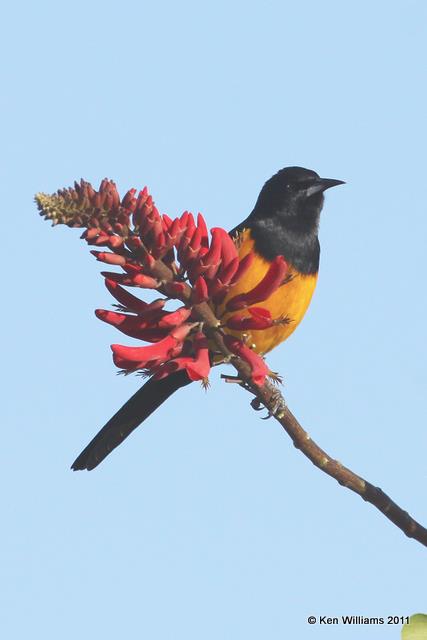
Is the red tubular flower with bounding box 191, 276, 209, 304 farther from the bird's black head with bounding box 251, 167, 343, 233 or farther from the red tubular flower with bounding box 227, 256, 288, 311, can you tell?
the bird's black head with bounding box 251, 167, 343, 233

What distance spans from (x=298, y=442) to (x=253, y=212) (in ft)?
13.3

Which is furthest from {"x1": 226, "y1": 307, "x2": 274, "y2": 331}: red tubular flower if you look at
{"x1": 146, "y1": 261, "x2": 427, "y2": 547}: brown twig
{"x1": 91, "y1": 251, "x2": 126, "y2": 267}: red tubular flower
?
{"x1": 91, "y1": 251, "x2": 126, "y2": 267}: red tubular flower

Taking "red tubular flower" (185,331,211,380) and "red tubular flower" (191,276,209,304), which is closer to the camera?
"red tubular flower" (191,276,209,304)

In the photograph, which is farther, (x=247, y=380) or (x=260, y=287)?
(x=260, y=287)

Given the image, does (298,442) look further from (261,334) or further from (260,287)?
(261,334)

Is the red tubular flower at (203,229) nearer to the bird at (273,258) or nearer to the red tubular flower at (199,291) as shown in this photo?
the red tubular flower at (199,291)

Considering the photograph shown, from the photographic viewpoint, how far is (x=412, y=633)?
8.65ft

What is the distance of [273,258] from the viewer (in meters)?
6.37

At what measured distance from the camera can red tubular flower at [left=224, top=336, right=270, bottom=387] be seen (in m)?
3.34

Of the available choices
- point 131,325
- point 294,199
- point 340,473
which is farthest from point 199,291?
point 294,199

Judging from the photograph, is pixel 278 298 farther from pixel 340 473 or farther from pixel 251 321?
pixel 340 473

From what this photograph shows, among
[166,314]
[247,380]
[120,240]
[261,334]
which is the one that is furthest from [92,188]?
[261,334]

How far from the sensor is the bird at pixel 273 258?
19.4 ft

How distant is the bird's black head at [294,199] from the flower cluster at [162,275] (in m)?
3.23
